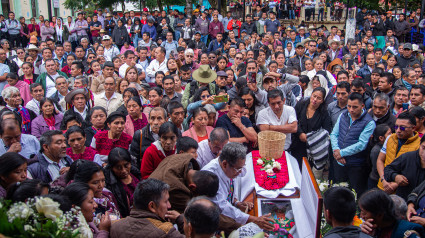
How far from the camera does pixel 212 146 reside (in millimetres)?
3930

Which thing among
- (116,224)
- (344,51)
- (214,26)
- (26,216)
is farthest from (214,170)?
(214,26)

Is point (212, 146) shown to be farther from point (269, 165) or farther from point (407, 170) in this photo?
point (407, 170)

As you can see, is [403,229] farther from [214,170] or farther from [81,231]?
[81,231]

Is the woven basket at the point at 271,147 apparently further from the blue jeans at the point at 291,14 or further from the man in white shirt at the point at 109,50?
the blue jeans at the point at 291,14

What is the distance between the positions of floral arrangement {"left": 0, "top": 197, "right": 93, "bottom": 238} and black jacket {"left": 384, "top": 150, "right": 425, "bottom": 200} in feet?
10.2

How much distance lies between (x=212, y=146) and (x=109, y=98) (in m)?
3.05

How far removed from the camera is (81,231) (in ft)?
7.39

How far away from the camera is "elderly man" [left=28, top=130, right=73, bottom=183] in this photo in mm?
3785

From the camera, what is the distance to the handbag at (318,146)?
522 centimetres

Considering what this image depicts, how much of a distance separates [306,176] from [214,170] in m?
0.89

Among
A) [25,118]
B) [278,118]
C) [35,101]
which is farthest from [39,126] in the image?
[278,118]

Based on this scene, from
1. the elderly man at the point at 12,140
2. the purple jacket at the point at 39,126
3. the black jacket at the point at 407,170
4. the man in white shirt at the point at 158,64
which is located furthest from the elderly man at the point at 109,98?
the black jacket at the point at 407,170

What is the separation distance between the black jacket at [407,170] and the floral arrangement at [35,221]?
3.10 m

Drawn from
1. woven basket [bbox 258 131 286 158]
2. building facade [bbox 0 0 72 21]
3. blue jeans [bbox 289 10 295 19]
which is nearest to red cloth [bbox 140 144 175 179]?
woven basket [bbox 258 131 286 158]
